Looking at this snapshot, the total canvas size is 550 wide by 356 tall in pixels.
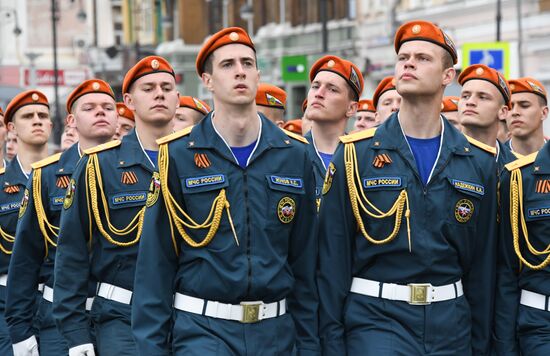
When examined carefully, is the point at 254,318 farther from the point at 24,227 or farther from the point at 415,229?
the point at 24,227

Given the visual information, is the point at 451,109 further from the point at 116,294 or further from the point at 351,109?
the point at 116,294

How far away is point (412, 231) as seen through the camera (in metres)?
6.83

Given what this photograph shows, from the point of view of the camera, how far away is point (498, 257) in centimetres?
736

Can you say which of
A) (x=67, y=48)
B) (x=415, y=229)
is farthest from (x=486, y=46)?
(x=67, y=48)

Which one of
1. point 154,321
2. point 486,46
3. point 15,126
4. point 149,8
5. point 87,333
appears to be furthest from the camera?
point 149,8

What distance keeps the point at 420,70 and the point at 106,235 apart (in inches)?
87.8

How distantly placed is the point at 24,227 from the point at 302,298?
2765 mm

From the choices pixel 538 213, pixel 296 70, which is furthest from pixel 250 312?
pixel 296 70

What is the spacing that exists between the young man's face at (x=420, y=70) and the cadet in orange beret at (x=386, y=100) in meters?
3.82

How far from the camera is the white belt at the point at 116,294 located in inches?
314

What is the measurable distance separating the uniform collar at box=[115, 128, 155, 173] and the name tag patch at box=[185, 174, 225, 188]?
1.60 meters

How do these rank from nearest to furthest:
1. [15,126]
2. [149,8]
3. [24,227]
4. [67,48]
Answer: [24,227] < [15,126] < [149,8] < [67,48]

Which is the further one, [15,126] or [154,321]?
[15,126]

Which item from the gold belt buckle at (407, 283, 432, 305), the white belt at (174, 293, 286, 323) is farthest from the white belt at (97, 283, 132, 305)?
the gold belt buckle at (407, 283, 432, 305)
